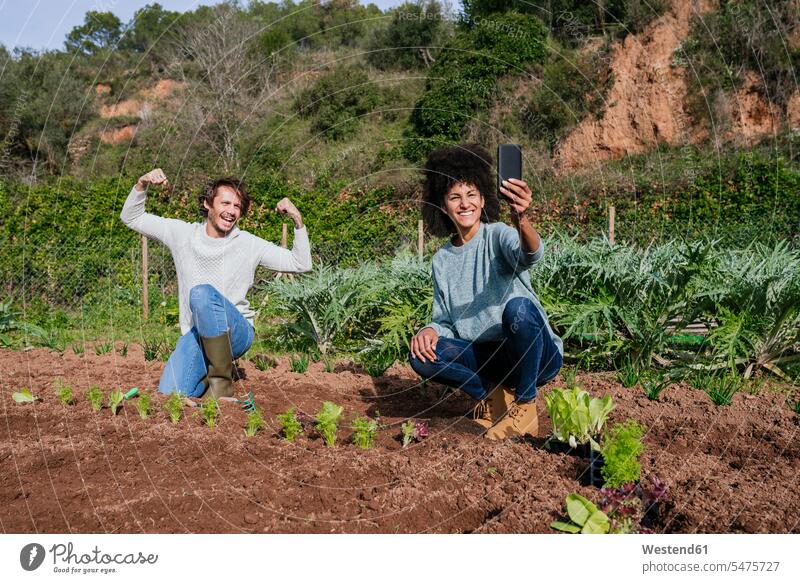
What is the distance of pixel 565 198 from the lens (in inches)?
407

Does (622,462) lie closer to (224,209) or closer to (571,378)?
(571,378)

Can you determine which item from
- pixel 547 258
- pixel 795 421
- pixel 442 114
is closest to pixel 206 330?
pixel 547 258

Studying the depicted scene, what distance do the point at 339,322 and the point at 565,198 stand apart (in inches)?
234

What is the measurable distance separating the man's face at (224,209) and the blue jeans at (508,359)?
1.34 meters

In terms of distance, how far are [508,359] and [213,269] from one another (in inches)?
69.0

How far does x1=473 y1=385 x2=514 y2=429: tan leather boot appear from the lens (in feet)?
10.5

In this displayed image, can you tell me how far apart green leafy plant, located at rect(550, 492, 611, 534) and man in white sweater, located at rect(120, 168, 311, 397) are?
2.15 metres

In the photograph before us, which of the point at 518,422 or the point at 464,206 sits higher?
the point at 464,206

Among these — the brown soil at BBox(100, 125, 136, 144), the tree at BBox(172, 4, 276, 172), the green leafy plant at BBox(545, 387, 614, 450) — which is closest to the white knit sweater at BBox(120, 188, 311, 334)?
the green leafy plant at BBox(545, 387, 614, 450)

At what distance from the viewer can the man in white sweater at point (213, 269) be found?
3.64 m

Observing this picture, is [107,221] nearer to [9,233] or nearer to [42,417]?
[9,233]

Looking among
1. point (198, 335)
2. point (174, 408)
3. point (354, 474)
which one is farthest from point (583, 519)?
point (198, 335)

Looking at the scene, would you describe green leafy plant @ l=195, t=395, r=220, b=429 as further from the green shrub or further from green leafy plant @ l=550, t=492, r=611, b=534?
the green shrub

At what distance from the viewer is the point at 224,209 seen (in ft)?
12.3
